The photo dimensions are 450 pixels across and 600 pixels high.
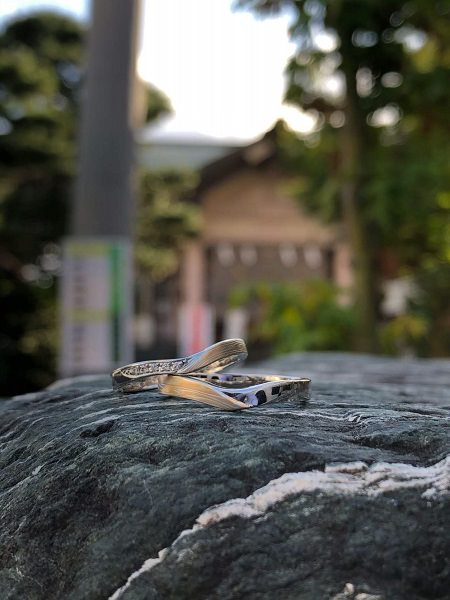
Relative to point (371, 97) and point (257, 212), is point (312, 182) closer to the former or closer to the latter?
point (371, 97)

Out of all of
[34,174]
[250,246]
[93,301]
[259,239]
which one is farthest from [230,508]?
[259,239]

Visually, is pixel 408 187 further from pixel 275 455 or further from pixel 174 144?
pixel 174 144

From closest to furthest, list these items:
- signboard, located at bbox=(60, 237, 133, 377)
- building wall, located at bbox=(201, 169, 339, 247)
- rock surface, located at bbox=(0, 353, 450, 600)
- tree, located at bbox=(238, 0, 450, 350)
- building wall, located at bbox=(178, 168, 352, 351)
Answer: rock surface, located at bbox=(0, 353, 450, 600) → signboard, located at bbox=(60, 237, 133, 377) → tree, located at bbox=(238, 0, 450, 350) → building wall, located at bbox=(178, 168, 352, 351) → building wall, located at bbox=(201, 169, 339, 247)

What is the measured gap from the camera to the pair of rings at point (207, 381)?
43.1 inches

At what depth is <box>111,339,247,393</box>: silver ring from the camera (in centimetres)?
119

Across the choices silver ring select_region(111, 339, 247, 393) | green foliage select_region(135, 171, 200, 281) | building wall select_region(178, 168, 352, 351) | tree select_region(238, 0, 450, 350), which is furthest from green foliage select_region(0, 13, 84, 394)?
silver ring select_region(111, 339, 247, 393)

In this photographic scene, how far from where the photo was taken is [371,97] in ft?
20.1

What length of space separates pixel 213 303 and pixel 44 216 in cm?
441

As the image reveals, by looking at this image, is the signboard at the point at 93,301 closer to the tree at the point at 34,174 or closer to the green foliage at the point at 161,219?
the tree at the point at 34,174

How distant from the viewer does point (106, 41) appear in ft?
16.0

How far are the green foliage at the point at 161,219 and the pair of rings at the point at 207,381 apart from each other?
9.79m

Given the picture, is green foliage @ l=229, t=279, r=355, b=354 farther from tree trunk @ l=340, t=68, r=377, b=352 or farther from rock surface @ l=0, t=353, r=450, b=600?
rock surface @ l=0, t=353, r=450, b=600

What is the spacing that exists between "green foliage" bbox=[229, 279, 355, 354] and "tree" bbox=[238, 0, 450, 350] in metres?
0.17

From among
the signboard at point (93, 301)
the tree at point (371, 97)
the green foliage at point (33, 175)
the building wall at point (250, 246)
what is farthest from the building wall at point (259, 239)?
the signboard at point (93, 301)
